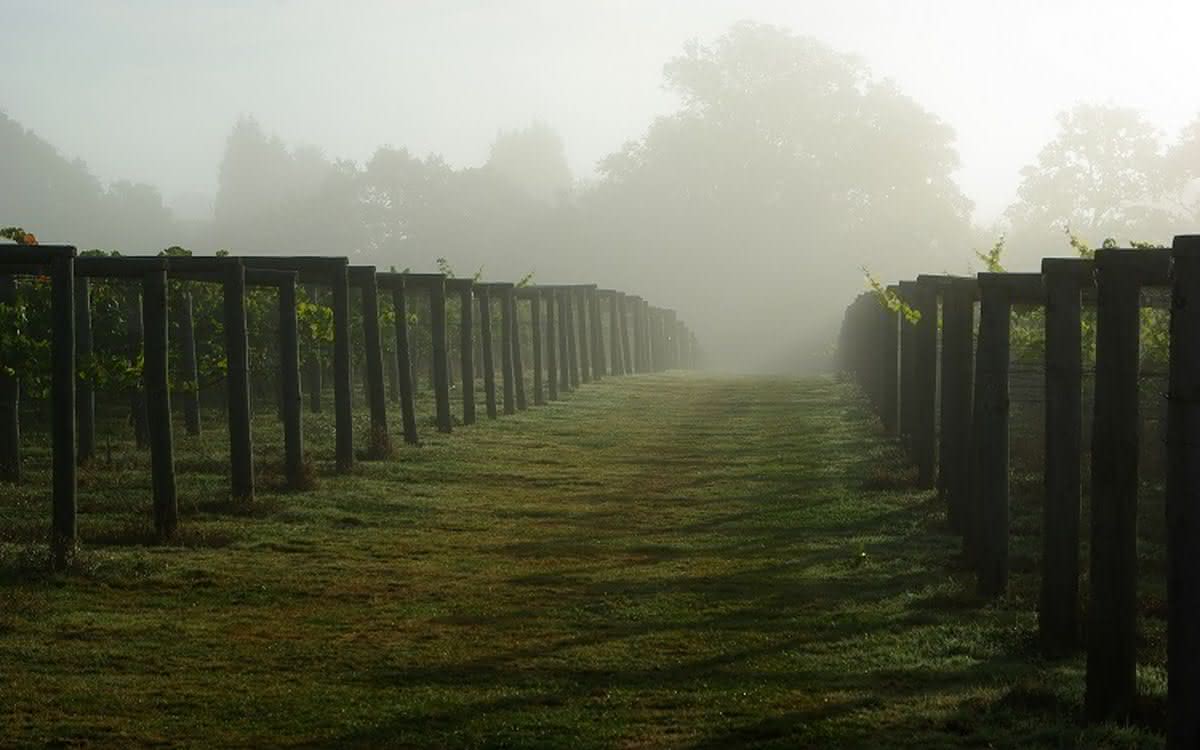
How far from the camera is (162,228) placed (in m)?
187

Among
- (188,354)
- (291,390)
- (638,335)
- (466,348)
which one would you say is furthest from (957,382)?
(638,335)

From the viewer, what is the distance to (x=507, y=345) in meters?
32.6

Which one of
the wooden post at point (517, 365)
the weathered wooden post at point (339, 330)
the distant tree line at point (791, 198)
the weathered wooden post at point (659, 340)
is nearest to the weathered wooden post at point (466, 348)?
the wooden post at point (517, 365)

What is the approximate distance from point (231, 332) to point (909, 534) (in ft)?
24.5

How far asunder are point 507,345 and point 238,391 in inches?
607

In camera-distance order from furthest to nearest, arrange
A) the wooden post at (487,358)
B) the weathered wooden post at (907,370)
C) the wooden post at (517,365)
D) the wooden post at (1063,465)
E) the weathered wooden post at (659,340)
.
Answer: the weathered wooden post at (659,340), the wooden post at (517,365), the wooden post at (487,358), the weathered wooden post at (907,370), the wooden post at (1063,465)

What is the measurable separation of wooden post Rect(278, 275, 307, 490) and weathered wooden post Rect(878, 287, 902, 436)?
10595 mm

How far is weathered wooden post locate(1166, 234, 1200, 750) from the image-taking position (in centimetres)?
771

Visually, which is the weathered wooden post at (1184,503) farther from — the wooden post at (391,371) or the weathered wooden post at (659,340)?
the weathered wooden post at (659,340)

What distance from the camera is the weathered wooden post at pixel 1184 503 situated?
25.3 feet

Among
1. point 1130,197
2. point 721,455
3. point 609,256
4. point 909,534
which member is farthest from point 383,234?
point 909,534

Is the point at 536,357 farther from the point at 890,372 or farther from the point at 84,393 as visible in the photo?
the point at 84,393

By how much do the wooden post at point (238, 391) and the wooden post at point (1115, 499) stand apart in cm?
1043

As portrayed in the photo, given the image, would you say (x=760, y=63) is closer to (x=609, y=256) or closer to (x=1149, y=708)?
(x=609, y=256)
